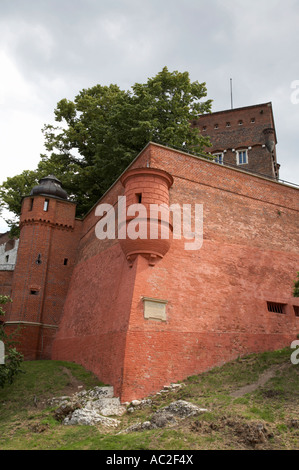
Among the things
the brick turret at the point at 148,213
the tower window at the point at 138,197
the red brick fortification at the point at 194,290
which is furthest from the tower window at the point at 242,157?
the tower window at the point at 138,197

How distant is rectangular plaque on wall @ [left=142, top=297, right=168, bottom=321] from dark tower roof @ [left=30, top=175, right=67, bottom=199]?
41.3 ft

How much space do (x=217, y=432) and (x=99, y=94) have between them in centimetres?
2762

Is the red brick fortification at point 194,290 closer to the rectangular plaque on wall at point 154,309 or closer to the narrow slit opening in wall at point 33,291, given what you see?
the rectangular plaque on wall at point 154,309

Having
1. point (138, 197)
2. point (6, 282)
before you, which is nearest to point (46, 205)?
point (6, 282)

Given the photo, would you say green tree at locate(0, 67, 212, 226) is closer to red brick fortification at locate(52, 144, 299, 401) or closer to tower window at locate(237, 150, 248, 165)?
red brick fortification at locate(52, 144, 299, 401)

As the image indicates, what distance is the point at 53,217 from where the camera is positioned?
82.0 feet

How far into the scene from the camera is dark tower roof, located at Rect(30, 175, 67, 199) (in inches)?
1004

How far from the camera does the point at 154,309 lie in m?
15.2

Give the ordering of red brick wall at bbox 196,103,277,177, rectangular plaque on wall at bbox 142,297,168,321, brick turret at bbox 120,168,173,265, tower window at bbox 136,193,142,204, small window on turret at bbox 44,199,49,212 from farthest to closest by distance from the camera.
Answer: red brick wall at bbox 196,103,277,177 < small window on turret at bbox 44,199,49,212 < tower window at bbox 136,193,142,204 < brick turret at bbox 120,168,173,265 < rectangular plaque on wall at bbox 142,297,168,321

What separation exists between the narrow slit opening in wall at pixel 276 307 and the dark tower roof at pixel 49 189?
1361 centimetres

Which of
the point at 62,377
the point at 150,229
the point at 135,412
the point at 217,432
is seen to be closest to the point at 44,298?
the point at 62,377

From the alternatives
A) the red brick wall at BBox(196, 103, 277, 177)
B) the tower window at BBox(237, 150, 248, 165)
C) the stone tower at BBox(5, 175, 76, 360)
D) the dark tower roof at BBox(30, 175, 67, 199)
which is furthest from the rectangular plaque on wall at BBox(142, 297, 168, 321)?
the tower window at BBox(237, 150, 248, 165)

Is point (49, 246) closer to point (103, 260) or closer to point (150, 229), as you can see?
point (103, 260)

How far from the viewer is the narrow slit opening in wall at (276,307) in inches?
715
